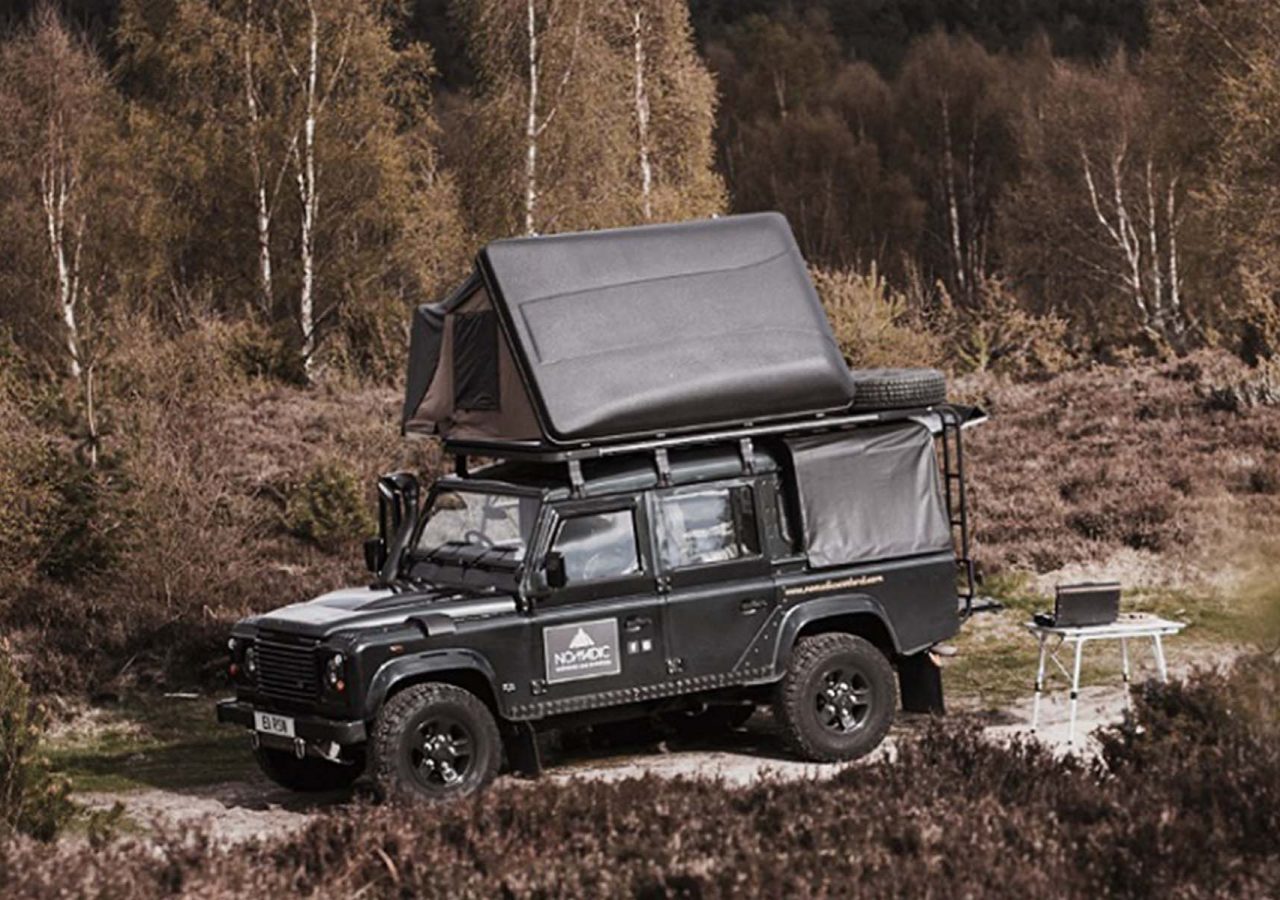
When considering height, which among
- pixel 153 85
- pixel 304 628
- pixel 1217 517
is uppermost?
pixel 153 85

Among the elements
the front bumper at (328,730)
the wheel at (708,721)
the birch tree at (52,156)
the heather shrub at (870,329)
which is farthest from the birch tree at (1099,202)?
the front bumper at (328,730)

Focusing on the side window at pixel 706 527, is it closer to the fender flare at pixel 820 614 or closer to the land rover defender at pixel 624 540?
the land rover defender at pixel 624 540

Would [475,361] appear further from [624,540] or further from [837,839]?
[837,839]

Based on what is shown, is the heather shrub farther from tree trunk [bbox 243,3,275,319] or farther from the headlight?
the headlight

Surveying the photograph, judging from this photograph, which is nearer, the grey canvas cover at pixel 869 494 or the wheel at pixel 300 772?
the wheel at pixel 300 772

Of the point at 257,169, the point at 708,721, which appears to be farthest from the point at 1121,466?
the point at 257,169

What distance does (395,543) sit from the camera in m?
14.4

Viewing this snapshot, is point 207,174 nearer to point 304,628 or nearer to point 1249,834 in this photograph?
point 304,628

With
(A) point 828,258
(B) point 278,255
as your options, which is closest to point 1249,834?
(B) point 278,255

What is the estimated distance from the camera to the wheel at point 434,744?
501 inches

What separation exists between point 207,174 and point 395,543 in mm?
33521

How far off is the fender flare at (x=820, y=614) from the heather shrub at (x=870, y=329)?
678 inches

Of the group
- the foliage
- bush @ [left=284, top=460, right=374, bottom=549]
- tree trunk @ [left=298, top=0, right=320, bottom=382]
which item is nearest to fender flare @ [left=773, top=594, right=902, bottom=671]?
the foliage

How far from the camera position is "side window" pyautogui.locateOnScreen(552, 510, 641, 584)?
535 inches
